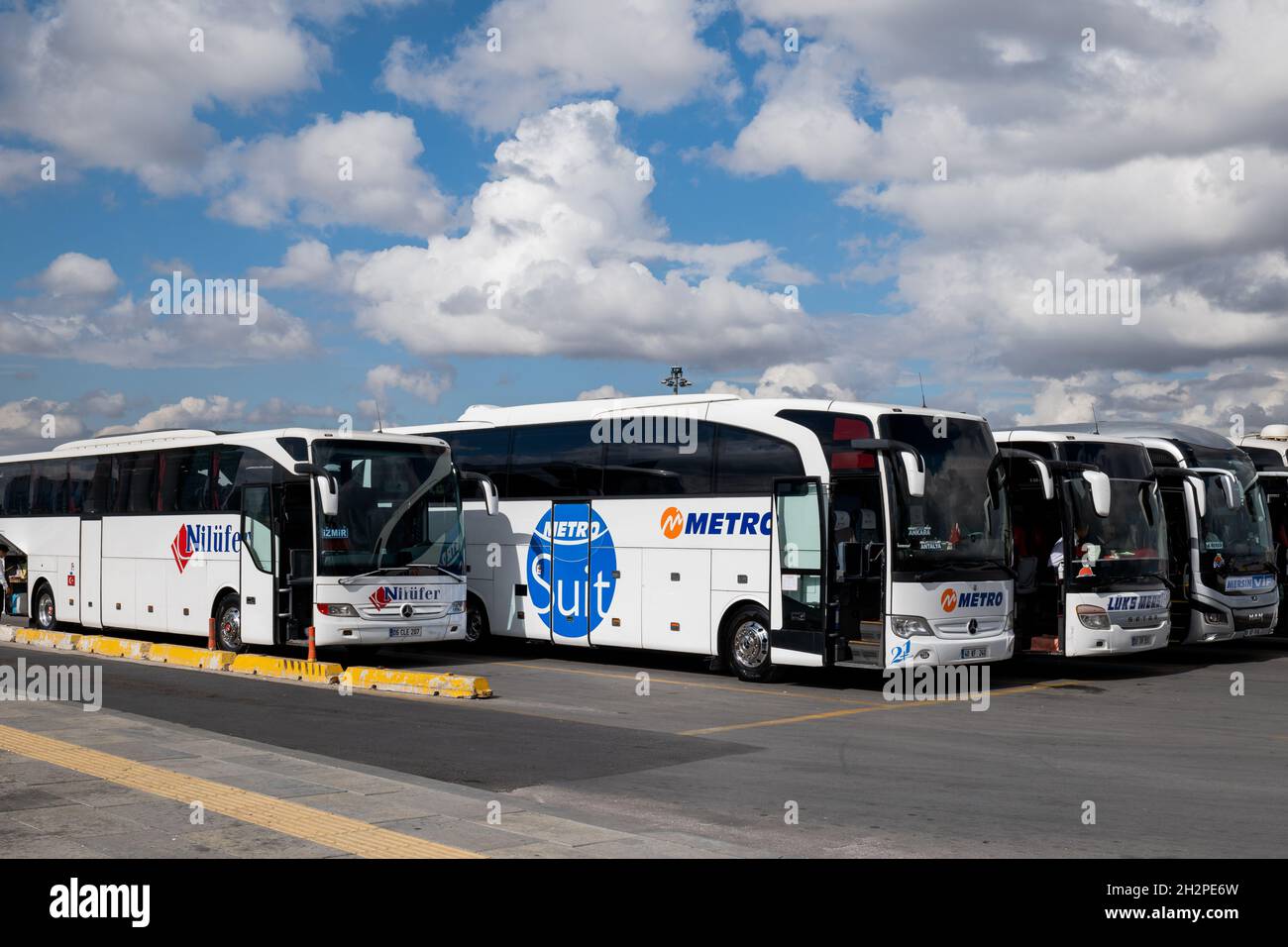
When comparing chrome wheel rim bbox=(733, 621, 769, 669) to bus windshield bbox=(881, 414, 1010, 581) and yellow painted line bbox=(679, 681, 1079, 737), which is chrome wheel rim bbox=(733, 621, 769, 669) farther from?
bus windshield bbox=(881, 414, 1010, 581)

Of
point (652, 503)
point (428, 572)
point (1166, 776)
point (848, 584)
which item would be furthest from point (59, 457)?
point (1166, 776)

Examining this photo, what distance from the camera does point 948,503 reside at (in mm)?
15992

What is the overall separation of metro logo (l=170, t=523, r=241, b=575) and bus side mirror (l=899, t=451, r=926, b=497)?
10.4 m

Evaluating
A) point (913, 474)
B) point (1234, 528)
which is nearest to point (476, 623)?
point (913, 474)

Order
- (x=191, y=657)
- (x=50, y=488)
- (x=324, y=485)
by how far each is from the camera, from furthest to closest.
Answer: (x=50, y=488) → (x=191, y=657) → (x=324, y=485)

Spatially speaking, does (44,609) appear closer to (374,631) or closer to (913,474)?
(374,631)

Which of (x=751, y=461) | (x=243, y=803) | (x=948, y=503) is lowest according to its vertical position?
(x=243, y=803)

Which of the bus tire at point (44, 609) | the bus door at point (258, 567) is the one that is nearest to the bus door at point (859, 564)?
the bus door at point (258, 567)

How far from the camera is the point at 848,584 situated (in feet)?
52.8

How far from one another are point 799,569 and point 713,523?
A: 5.65 ft

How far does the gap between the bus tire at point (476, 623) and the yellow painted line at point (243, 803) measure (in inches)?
428

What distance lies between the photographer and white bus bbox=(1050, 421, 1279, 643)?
19.7 metres

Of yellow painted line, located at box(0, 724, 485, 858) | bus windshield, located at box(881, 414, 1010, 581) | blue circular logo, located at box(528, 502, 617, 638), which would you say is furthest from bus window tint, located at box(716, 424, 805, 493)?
yellow painted line, located at box(0, 724, 485, 858)
